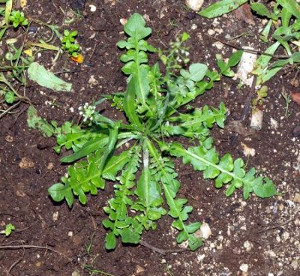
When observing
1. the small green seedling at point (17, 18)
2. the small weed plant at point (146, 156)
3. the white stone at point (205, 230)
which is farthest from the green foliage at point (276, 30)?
the small green seedling at point (17, 18)

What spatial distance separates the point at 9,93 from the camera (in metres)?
3.61

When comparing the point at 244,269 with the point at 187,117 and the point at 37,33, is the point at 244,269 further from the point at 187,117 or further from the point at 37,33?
the point at 37,33

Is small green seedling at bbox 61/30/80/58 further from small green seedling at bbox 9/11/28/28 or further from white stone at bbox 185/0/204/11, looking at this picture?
white stone at bbox 185/0/204/11

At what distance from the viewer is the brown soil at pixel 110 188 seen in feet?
11.8

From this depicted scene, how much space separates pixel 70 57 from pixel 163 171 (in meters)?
0.86

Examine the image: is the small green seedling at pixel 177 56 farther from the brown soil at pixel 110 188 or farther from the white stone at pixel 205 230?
the white stone at pixel 205 230

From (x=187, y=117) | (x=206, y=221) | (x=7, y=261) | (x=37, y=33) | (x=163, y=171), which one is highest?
(x=37, y=33)

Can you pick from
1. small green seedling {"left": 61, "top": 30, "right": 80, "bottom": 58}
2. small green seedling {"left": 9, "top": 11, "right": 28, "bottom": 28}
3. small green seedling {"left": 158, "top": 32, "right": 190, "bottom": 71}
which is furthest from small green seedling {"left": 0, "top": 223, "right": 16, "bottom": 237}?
small green seedling {"left": 158, "top": 32, "right": 190, "bottom": 71}

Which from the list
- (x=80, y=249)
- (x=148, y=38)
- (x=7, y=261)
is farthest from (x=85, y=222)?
(x=148, y=38)

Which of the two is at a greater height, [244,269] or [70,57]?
[70,57]

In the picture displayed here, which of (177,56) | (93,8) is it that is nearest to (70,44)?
(93,8)

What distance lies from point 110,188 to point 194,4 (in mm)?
1182

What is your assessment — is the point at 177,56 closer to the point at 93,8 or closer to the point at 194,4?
the point at 194,4

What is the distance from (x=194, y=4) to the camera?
370 cm
